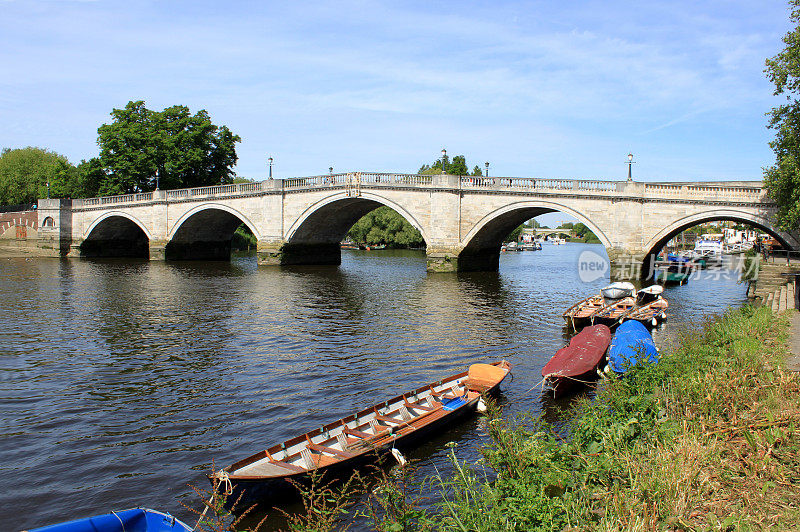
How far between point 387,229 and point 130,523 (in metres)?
73.4

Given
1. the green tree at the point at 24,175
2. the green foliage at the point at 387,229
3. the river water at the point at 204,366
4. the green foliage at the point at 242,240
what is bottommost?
the river water at the point at 204,366

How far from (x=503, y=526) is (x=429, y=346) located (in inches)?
477

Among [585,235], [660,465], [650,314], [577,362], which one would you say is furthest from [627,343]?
[585,235]

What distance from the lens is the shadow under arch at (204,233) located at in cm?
4841

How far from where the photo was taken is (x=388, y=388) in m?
12.9

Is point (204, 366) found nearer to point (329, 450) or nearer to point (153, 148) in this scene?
point (329, 450)

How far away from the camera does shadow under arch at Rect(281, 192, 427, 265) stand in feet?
133

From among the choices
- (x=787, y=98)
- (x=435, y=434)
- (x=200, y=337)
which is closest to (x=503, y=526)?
(x=435, y=434)

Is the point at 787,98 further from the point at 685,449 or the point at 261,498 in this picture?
the point at 261,498

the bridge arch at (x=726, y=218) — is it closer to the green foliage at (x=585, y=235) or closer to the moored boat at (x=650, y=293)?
the moored boat at (x=650, y=293)

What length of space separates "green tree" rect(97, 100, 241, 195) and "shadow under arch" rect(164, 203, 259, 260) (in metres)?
6.71

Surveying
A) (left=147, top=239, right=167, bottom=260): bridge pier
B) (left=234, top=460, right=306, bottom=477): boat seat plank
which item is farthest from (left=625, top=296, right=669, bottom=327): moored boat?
(left=147, top=239, right=167, bottom=260): bridge pier

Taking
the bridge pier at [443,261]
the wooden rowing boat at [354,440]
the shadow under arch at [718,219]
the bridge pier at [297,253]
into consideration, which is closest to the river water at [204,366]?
the wooden rowing boat at [354,440]

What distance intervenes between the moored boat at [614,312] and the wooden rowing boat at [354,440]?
9.02 meters
